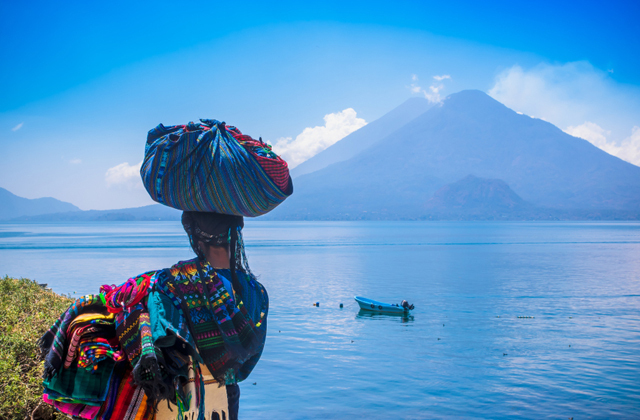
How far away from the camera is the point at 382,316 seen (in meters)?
28.2

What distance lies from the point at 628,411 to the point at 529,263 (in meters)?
49.9

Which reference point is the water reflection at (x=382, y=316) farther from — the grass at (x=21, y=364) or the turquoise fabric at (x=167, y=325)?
the turquoise fabric at (x=167, y=325)

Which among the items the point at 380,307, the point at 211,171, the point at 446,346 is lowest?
the point at 446,346

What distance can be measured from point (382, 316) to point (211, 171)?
2699cm

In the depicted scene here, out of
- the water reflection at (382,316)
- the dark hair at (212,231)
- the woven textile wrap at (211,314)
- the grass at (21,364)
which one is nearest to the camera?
the woven textile wrap at (211,314)

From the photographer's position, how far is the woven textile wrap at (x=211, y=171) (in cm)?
230

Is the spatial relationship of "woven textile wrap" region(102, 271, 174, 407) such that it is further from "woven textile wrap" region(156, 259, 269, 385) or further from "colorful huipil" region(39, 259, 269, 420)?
"woven textile wrap" region(156, 259, 269, 385)

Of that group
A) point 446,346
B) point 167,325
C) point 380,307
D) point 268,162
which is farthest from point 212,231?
point 380,307

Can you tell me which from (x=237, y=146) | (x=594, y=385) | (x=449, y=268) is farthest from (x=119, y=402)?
(x=449, y=268)

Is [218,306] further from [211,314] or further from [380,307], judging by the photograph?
[380,307]

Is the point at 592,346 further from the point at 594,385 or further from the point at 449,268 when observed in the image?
the point at 449,268

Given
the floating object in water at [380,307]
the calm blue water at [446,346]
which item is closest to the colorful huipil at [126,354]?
the calm blue water at [446,346]

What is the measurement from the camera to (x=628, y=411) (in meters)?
13.9

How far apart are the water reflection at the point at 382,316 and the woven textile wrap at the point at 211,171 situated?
25.8 m
